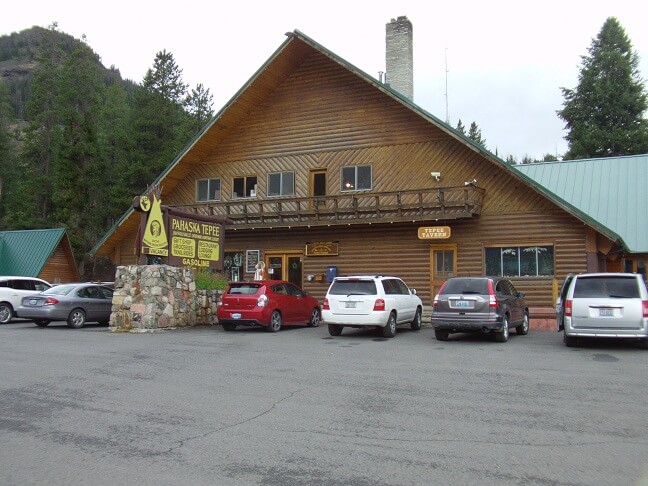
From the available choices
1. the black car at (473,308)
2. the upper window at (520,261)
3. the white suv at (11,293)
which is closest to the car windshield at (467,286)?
the black car at (473,308)

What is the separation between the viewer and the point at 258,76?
1025 inches

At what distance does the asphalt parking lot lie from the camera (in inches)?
219

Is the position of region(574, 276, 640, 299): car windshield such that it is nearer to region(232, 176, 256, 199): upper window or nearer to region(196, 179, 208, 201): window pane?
region(232, 176, 256, 199): upper window

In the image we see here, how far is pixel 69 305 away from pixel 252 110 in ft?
40.7

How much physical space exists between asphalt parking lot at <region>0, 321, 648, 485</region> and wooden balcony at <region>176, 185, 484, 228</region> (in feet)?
31.9

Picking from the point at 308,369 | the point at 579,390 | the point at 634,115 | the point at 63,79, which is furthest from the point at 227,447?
the point at 63,79

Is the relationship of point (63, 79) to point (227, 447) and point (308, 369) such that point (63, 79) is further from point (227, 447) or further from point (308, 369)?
point (227, 447)

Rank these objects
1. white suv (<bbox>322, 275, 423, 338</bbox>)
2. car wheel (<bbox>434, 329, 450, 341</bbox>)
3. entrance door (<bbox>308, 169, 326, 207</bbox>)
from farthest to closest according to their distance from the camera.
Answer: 1. entrance door (<bbox>308, 169, 326, 207</bbox>)
2. white suv (<bbox>322, 275, 423, 338</bbox>)
3. car wheel (<bbox>434, 329, 450, 341</bbox>)

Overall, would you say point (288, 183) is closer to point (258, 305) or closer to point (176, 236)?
point (176, 236)

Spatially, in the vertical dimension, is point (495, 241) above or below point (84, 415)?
above

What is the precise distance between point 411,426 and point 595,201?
21278 millimetres

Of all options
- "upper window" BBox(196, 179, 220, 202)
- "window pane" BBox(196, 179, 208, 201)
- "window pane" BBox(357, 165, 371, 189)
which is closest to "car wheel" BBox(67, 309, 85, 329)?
"upper window" BBox(196, 179, 220, 202)

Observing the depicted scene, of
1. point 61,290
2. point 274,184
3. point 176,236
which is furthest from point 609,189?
point 61,290

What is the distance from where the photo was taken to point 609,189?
2570 centimetres
